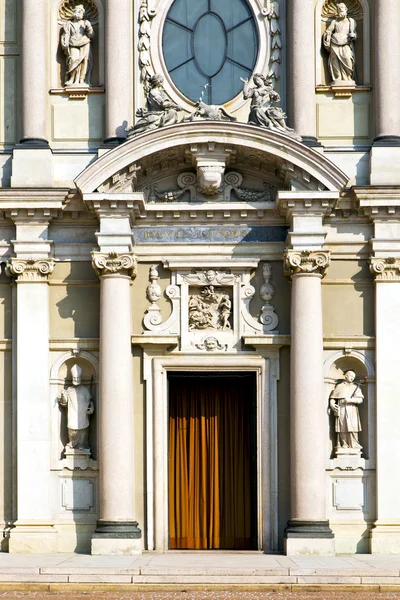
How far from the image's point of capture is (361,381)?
2308 centimetres

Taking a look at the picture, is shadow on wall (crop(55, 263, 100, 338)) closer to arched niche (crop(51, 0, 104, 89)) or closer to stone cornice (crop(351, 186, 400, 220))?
arched niche (crop(51, 0, 104, 89))

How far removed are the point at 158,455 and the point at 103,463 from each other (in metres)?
0.95

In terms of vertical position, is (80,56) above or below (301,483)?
above

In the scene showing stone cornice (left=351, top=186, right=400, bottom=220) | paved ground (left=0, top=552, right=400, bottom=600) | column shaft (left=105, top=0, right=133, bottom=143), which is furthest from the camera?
column shaft (left=105, top=0, right=133, bottom=143)

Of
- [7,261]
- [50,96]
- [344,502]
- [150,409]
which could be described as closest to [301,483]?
[344,502]

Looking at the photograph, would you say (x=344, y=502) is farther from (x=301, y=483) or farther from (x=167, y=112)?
(x=167, y=112)

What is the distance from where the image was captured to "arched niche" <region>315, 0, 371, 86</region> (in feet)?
77.5

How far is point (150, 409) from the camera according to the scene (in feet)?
75.6

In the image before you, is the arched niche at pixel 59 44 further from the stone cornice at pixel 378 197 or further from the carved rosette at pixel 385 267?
the carved rosette at pixel 385 267

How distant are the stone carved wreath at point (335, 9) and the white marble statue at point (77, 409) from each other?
692 centimetres

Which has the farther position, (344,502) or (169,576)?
(344,502)

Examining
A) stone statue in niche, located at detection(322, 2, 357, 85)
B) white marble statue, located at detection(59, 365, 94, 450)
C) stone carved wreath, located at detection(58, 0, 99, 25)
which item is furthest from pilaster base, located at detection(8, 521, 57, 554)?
stone statue in niche, located at detection(322, 2, 357, 85)

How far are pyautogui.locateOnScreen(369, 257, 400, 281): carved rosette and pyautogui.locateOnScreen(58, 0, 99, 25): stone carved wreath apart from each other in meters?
5.96

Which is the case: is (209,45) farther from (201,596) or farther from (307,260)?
(201,596)
